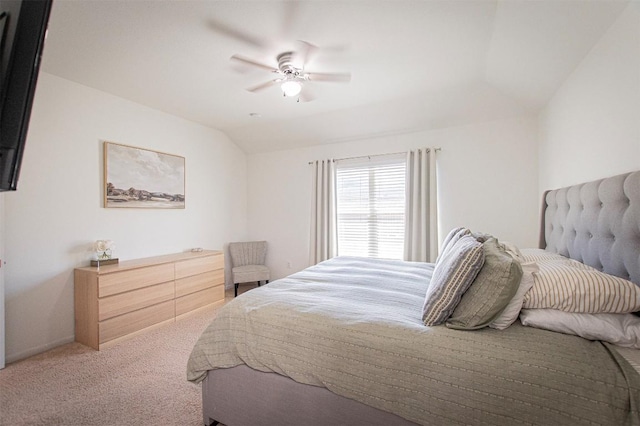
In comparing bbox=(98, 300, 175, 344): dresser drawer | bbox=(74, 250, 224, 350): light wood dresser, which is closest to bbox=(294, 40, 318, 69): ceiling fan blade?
bbox=(74, 250, 224, 350): light wood dresser

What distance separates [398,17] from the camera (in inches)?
74.7

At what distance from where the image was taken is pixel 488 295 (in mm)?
1225

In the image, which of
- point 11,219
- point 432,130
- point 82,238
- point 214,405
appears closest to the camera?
point 214,405

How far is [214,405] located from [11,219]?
2.47 meters

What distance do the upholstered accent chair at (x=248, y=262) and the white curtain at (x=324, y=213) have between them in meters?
0.88

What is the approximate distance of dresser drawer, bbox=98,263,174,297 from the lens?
8.54ft

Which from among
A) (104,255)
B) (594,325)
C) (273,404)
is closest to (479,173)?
(594,325)

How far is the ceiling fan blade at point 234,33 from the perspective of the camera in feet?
6.41

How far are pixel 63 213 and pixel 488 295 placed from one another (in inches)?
144

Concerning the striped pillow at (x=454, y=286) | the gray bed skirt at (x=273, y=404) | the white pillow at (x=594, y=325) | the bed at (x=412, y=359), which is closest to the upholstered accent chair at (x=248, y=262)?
the bed at (x=412, y=359)

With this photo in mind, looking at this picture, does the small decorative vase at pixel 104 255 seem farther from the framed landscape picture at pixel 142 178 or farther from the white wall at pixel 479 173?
the white wall at pixel 479 173

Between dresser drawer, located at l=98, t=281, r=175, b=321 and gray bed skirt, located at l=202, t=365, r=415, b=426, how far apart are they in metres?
1.65

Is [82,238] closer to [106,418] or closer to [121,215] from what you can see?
[121,215]

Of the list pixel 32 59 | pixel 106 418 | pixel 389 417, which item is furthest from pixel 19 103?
pixel 106 418
